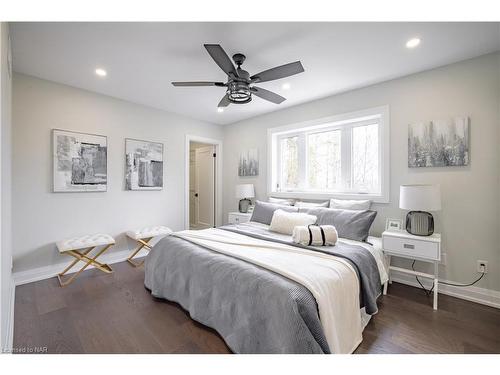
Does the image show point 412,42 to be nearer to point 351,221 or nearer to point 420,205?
point 420,205

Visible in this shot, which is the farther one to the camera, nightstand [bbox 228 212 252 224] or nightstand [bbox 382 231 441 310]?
nightstand [bbox 228 212 252 224]

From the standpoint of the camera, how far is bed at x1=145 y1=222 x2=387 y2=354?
1292 mm

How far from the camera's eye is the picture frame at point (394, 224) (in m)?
2.68

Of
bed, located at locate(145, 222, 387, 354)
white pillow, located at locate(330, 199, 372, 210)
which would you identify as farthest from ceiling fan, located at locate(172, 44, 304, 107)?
white pillow, located at locate(330, 199, 372, 210)

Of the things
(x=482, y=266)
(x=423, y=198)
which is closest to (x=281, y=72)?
(x=423, y=198)

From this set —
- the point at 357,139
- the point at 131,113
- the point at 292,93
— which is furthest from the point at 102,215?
the point at 357,139

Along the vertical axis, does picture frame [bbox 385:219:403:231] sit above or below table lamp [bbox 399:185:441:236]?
below

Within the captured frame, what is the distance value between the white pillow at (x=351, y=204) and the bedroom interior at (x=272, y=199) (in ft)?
0.10

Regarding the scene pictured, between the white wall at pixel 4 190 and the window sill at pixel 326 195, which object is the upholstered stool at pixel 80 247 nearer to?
the white wall at pixel 4 190

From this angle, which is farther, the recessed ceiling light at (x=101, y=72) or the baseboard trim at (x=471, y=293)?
the recessed ceiling light at (x=101, y=72)

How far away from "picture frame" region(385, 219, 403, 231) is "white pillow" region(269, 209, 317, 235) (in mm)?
908

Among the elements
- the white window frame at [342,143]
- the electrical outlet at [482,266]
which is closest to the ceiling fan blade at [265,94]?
the white window frame at [342,143]

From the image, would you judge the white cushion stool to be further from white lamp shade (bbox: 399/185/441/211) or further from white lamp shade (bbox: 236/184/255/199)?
white lamp shade (bbox: 399/185/441/211)
